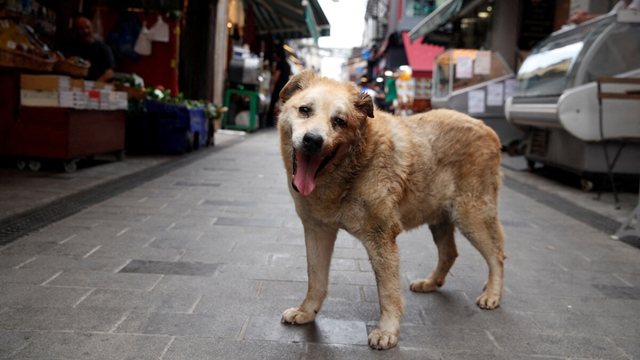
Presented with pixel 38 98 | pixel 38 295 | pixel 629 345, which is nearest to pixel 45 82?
pixel 38 98

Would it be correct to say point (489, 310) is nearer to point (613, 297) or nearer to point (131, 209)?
point (613, 297)

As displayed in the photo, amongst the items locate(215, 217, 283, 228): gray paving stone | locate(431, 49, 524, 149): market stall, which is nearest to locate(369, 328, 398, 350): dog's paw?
locate(215, 217, 283, 228): gray paving stone

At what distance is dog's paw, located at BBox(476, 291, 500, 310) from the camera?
3594mm

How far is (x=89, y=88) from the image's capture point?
8.26 metres

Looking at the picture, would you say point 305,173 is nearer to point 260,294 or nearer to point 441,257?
point 260,294

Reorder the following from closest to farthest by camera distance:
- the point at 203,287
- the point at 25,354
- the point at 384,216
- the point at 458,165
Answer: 1. the point at 25,354
2. the point at 384,216
3. the point at 458,165
4. the point at 203,287

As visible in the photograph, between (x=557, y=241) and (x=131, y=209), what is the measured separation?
4.16 metres

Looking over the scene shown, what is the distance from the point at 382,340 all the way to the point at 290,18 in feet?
62.7

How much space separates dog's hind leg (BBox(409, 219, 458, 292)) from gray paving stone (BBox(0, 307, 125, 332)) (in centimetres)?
189

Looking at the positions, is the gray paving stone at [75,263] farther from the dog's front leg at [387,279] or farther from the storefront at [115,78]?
the storefront at [115,78]

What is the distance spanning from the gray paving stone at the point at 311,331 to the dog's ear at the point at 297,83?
1.20 m

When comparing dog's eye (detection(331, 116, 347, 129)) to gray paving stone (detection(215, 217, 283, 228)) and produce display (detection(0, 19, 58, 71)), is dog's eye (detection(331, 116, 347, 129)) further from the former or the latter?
produce display (detection(0, 19, 58, 71))

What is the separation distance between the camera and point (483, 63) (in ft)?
48.1

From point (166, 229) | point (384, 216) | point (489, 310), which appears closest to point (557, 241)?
point (489, 310)
